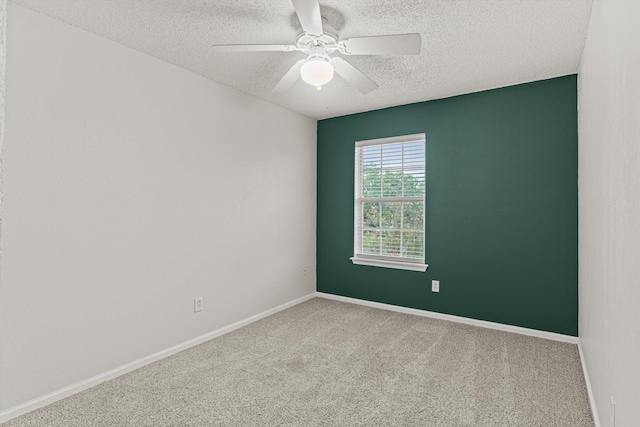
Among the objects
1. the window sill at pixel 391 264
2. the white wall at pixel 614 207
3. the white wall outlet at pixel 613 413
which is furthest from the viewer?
the window sill at pixel 391 264

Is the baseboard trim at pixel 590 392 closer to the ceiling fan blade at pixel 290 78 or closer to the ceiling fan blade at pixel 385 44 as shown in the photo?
the ceiling fan blade at pixel 385 44

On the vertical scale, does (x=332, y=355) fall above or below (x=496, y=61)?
below

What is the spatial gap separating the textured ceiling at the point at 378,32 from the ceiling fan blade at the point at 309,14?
0.24m

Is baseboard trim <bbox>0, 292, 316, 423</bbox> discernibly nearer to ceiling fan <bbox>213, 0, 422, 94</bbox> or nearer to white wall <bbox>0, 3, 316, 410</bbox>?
white wall <bbox>0, 3, 316, 410</bbox>

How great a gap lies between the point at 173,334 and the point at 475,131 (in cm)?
345

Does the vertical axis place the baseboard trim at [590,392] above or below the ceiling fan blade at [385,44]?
below

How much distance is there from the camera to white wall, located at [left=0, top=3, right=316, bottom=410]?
2211 mm

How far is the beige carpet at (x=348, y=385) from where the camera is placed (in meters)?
2.15

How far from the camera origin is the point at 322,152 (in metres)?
4.87

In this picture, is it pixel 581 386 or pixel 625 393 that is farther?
pixel 581 386

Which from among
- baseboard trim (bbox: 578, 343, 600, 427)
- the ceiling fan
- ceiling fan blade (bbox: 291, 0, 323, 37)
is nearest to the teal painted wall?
baseboard trim (bbox: 578, 343, 600, 427)

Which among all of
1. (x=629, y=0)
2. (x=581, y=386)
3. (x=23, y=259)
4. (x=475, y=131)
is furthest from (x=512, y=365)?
(x=23, y=259)

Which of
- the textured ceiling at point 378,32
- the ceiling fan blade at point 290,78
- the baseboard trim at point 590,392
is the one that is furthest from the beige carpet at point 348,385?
the textured ceiling at point 378,32

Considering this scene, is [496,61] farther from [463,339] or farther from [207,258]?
[207,258]
